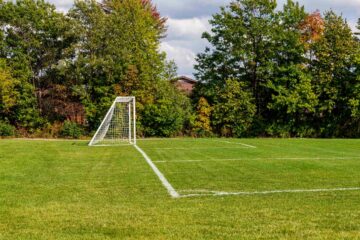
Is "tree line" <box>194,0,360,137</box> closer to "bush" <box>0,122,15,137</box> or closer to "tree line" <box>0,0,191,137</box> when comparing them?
"tree line" <box>0,0,191,137</box>

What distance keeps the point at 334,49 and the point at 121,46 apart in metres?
15.0

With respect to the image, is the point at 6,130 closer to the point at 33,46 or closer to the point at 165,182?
the point at 33,46

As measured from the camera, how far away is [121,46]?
3347cm

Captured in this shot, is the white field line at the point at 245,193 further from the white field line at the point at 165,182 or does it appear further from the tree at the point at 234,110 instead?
the tree at the point at 234,110

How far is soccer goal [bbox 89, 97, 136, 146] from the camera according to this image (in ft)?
77.3

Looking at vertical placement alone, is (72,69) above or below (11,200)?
above

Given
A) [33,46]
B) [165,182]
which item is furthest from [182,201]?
[33,46]

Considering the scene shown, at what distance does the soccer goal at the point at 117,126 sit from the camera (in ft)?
77.3

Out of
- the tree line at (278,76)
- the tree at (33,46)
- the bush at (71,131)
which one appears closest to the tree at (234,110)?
the tree line at (278,76)

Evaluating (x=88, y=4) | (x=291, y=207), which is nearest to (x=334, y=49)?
(x=88, y=4)

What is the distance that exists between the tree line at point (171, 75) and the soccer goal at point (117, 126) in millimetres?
6295

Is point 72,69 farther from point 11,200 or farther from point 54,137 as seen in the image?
point 11,200

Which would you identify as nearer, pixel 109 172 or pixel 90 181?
pixel 90 181

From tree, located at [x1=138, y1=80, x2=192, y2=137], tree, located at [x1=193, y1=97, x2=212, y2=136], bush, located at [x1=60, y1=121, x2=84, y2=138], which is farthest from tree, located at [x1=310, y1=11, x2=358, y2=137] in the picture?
bush, located at [x1=60, y1=121, x2=84, y2=138]
